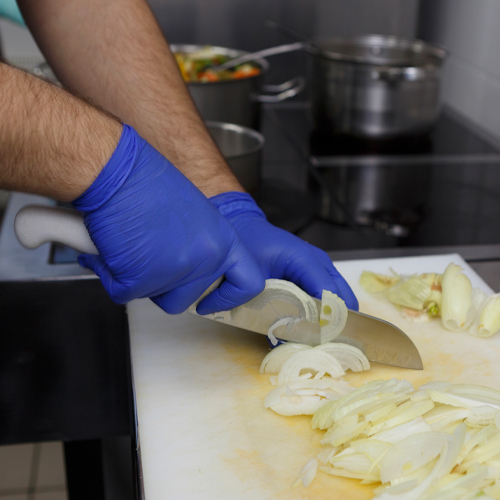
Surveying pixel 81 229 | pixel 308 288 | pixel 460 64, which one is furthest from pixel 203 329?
pixel 460 64

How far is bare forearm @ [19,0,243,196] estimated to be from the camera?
1216 millimetres

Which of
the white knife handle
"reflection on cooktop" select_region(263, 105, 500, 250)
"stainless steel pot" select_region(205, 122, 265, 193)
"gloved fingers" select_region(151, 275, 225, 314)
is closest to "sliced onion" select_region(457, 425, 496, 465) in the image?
"gloved fingers" select_region(151, 275, 225, 314)

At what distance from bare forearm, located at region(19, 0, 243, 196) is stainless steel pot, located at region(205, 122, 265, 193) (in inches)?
8.2

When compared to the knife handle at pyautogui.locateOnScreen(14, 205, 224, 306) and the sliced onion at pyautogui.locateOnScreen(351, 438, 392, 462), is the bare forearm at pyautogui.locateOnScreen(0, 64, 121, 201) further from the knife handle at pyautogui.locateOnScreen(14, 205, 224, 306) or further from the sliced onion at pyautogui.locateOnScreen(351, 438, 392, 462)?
the sliced onion at pyautogui.locateOnScreen(351, 438, 392, 462)

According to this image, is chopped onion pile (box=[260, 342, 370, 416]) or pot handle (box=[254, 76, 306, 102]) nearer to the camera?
chopped onion pile (box=[260, 342, 370, 416])

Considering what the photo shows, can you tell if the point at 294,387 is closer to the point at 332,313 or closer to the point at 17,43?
the point at 332,313

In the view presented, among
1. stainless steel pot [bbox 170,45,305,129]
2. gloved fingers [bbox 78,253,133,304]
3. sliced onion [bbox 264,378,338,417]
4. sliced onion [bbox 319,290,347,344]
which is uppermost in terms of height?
stainless steel pot [bbox 170,45,305,129]

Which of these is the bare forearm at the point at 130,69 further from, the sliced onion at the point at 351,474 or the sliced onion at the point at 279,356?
the sliced onion at the point at 351,474

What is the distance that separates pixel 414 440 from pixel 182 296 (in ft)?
1.30

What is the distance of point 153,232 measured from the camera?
880mm

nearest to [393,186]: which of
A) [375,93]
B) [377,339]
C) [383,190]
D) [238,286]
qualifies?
[383,190]

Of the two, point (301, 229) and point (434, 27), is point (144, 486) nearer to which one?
point (301, 229)

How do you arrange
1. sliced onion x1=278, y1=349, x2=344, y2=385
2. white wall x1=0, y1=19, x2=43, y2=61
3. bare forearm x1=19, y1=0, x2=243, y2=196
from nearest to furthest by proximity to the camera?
sliced onion x1=278, y1=349, x2=344, y2=385
bare forearm x1=19, y1=0, x2=243, y2=196
white wall x1=0, y1=19, x2=43, y2=61

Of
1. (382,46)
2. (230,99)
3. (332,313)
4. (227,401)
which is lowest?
(227,401)
